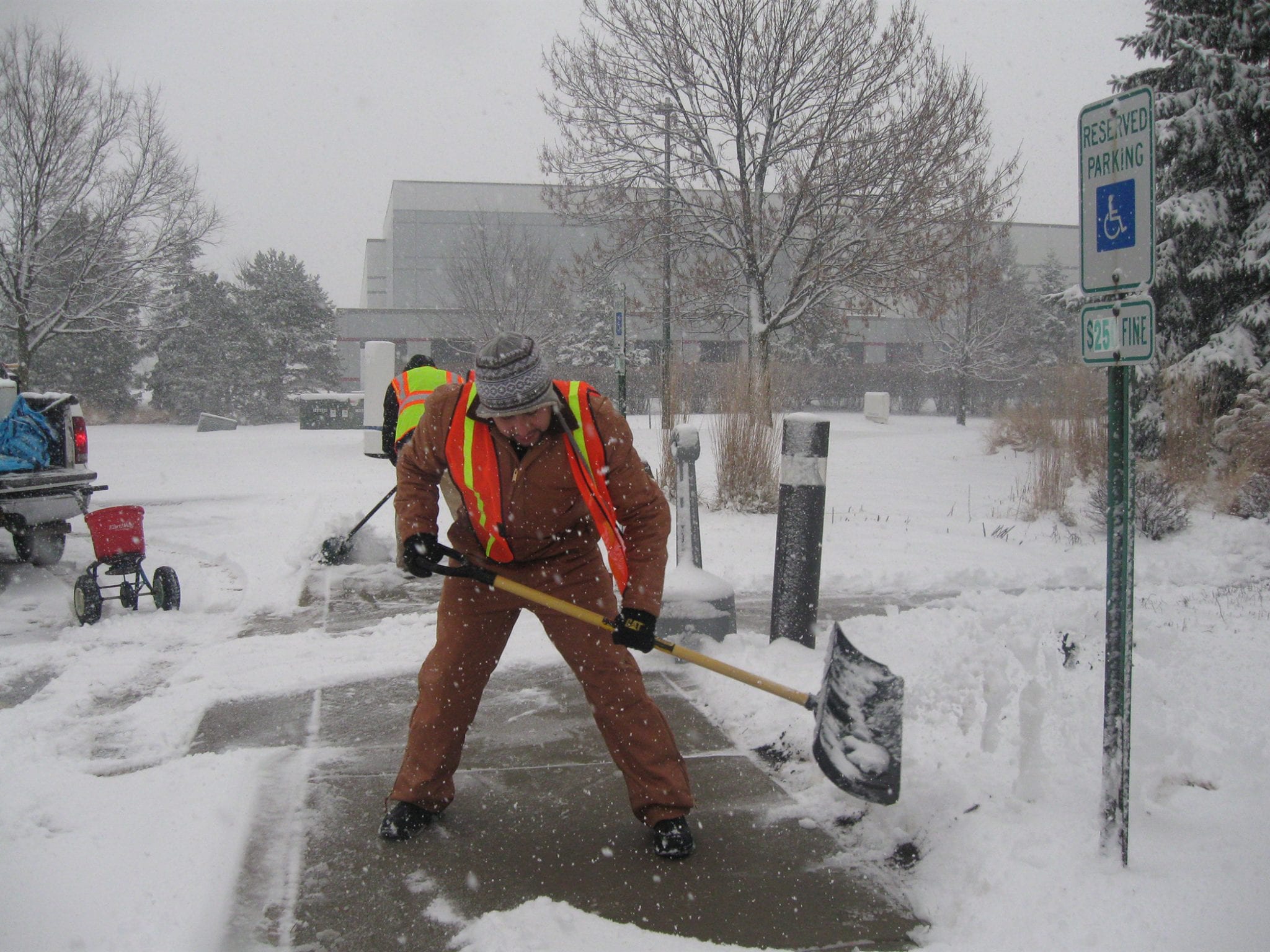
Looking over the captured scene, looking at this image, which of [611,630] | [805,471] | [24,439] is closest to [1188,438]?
[805,471]

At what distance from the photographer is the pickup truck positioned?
6930mm

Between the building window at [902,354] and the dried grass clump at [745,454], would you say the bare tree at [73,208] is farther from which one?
the building window at [902,354]

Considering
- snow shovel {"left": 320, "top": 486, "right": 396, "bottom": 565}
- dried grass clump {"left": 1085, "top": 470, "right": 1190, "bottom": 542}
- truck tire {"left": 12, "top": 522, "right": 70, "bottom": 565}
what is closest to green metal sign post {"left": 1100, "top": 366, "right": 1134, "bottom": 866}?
snow shovel {"left": 320, "top": 486, "right": 396, "bottom": 565}

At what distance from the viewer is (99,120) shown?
62.4 ft

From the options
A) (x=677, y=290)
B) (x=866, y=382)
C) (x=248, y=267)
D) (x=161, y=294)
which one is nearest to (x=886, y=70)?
(x=677, y=290)

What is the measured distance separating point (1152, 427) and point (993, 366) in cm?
2131

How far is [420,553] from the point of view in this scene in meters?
2.98

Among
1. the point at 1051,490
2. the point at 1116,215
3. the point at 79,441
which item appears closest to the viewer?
the point at 1116,215

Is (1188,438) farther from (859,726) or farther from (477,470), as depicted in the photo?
(477,470)

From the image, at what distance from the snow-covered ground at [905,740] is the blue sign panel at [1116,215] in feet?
4.84

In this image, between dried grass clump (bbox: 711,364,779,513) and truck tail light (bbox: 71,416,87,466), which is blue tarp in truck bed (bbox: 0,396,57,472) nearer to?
truck tail light (bbox: 71,416,87,466)

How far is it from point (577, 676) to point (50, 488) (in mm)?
6004

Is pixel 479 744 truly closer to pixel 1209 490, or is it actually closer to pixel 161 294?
pixel 1209 490

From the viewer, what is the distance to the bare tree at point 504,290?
25109mm
